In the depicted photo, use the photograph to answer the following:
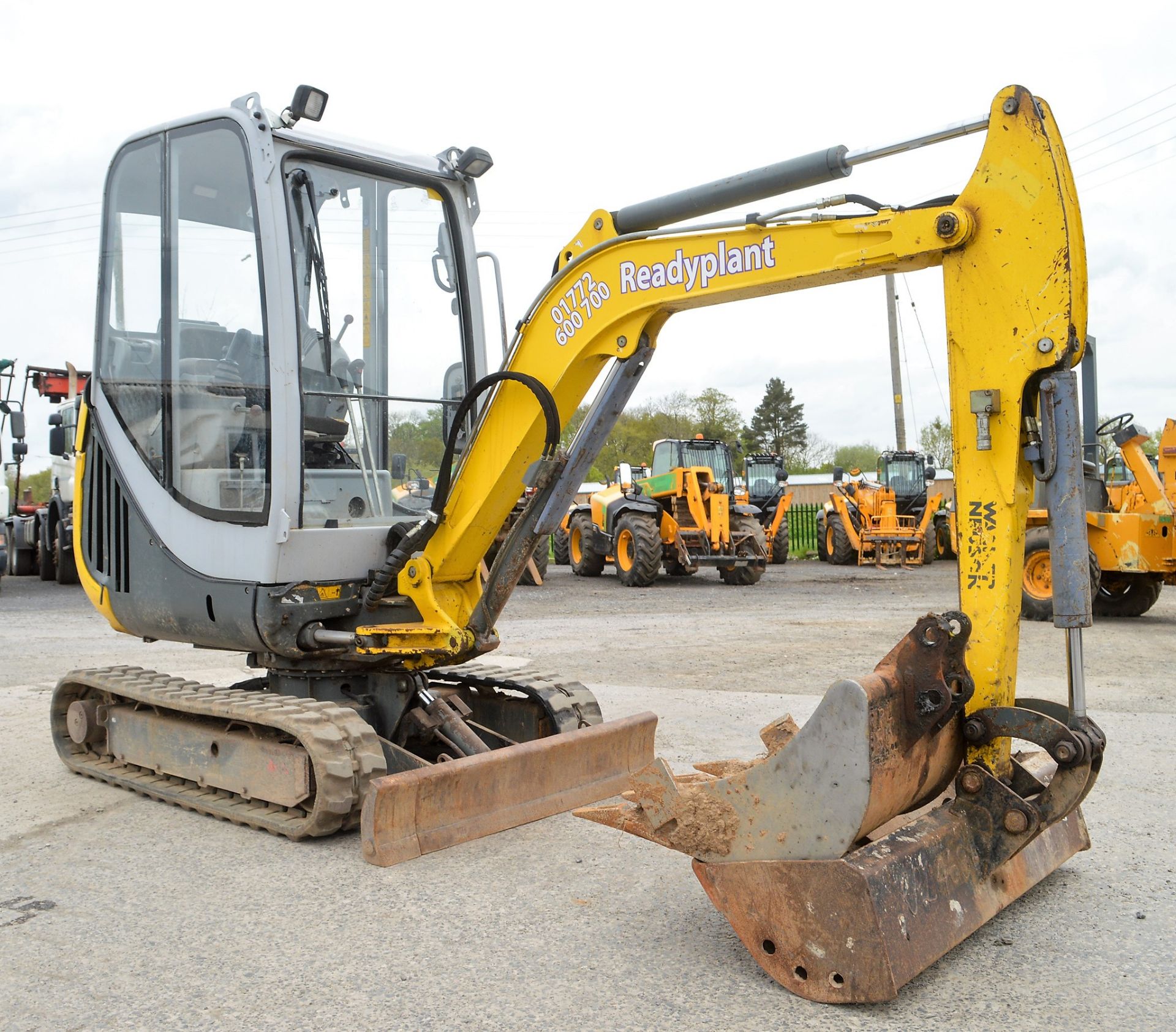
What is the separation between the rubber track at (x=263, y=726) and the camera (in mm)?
4516

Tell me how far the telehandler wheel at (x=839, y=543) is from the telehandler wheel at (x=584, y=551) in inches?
249

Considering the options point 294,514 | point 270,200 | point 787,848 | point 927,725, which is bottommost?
point 787,848

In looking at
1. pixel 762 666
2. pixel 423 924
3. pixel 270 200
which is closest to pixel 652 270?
pixel 270 200

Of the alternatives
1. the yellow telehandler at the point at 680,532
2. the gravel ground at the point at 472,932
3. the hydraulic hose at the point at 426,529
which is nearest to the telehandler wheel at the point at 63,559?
the yellow telehandler at the point at 680,532

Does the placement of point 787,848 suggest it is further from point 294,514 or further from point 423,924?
point 294,514

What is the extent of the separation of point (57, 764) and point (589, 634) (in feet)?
21.0

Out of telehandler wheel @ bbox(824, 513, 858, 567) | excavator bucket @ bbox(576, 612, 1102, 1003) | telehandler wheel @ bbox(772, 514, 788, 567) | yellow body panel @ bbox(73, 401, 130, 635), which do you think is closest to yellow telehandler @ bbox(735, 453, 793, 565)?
telehandler wheel @ bbox(772, 514, 788, 567)

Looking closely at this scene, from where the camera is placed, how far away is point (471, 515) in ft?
16.6

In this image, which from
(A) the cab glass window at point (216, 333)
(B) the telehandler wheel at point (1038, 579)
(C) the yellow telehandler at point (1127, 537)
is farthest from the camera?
(B) the telehandler wheel at point (1038, 579)

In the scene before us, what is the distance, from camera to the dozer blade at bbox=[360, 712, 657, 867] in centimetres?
434

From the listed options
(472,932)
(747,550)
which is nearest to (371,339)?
(472,932)

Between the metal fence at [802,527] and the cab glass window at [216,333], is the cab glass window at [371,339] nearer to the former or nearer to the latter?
the cab glass window at [216,333]

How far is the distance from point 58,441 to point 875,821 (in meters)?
5.05

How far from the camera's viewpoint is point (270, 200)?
16.0 ft
